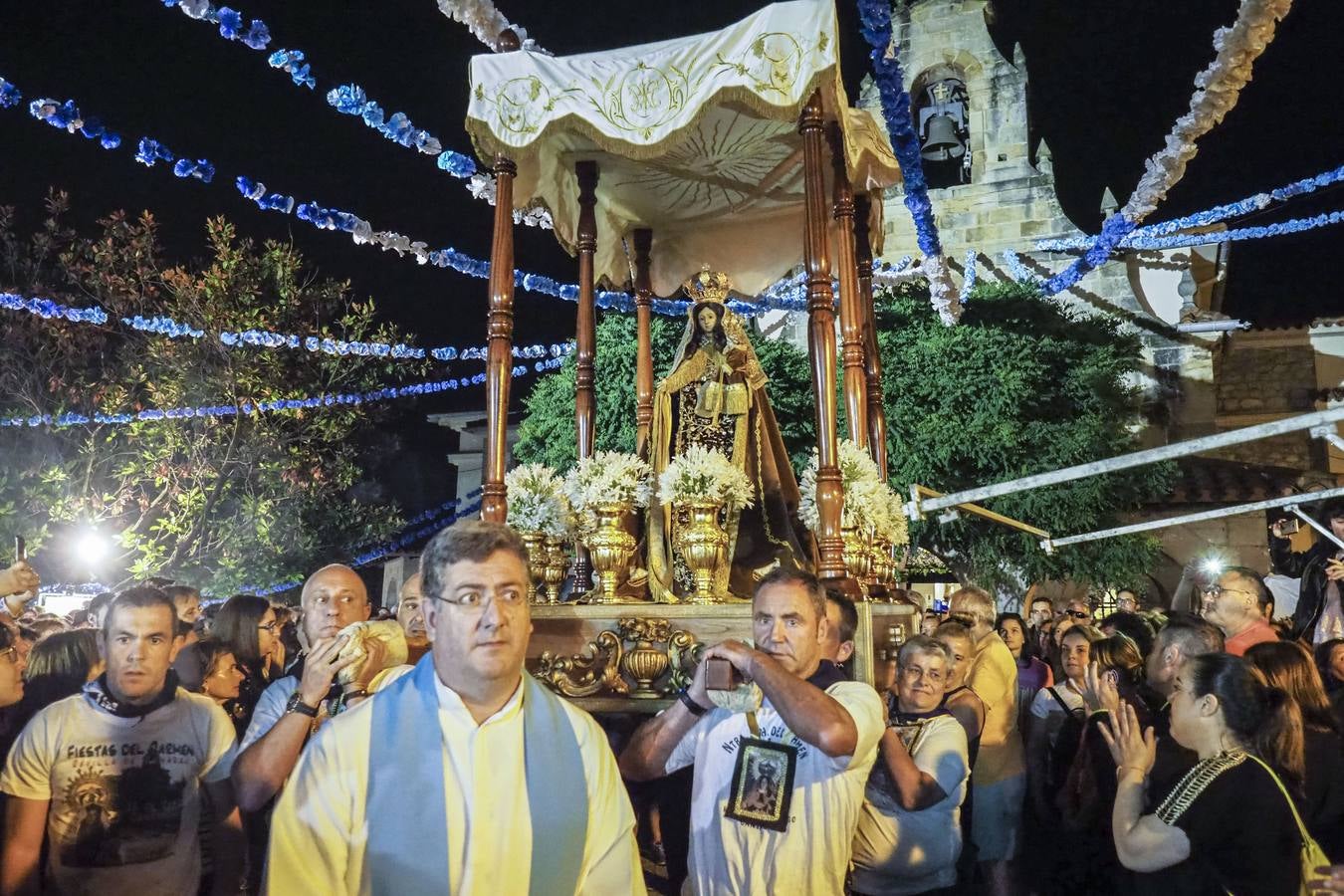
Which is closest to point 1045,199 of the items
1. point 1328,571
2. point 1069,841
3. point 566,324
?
point 566,324

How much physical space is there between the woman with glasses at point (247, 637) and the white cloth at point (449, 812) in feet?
9.20

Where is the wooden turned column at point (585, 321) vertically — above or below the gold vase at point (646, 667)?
above

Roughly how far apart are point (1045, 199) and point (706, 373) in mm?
18131

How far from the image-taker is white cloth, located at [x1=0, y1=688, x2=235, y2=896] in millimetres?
3369

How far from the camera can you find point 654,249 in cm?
930

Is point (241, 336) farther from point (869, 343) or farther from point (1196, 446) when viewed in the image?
point (1196, 446)

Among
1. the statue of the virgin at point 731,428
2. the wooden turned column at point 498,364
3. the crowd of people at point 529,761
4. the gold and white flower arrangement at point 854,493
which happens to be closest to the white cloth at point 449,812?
the crowd of people at point 529,761

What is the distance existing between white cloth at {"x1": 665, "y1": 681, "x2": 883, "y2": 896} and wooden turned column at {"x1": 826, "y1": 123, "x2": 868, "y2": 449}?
4068 mm

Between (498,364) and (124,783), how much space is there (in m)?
3.20

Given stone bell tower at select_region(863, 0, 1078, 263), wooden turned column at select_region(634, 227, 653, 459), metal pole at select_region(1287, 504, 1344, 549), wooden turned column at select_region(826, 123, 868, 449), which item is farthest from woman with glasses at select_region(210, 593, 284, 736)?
stone bell tower at select_region(863, 0, 1078, 263)

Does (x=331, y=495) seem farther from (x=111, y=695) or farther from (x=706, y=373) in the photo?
(x=111, y=695)

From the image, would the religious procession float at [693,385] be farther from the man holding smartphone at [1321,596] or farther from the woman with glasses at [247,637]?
the man holding smartphone at [1321,596]

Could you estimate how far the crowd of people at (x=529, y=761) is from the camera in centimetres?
229

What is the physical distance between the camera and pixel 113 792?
3.42 metres
